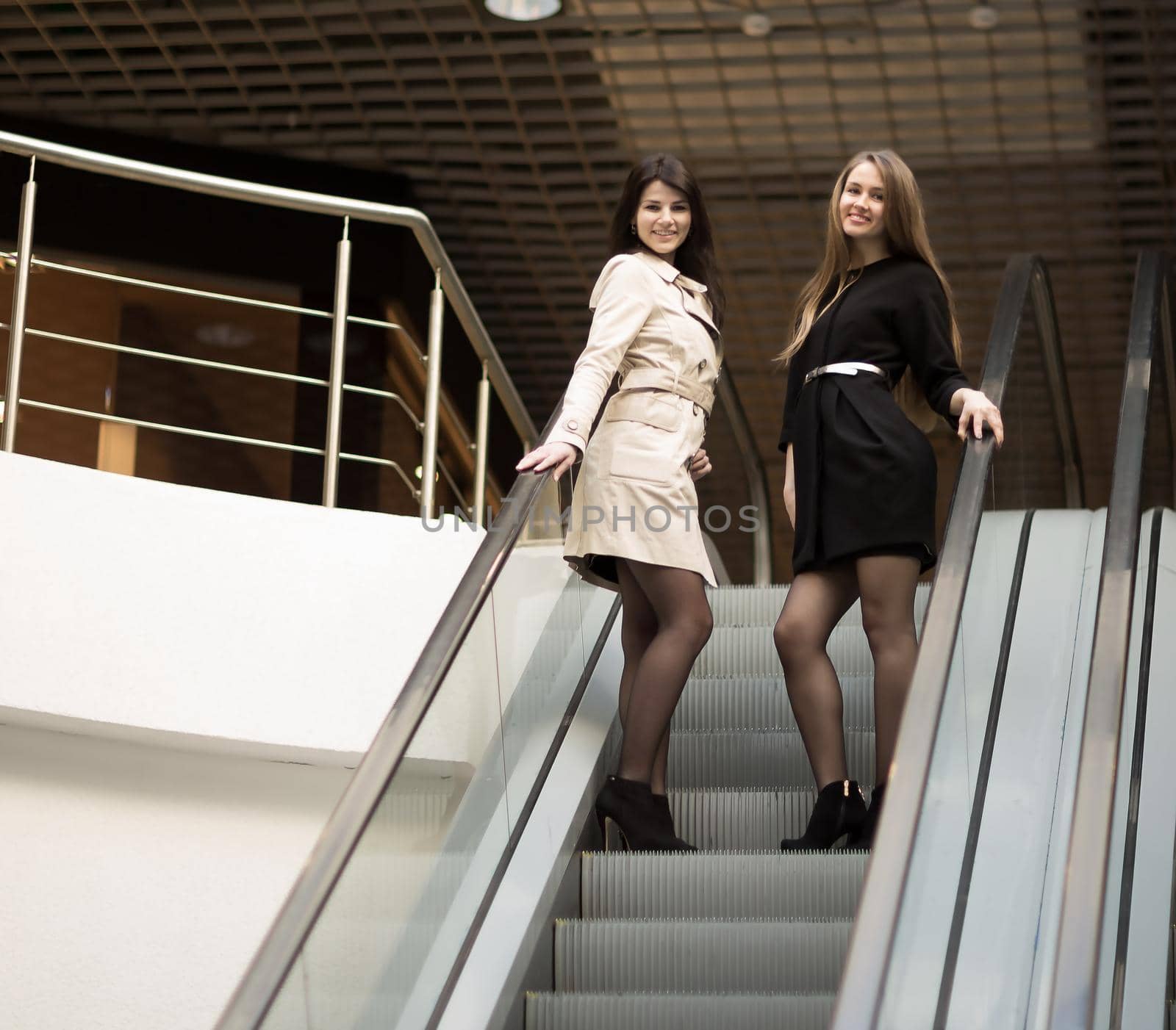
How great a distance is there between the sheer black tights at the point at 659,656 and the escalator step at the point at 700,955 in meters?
0.35

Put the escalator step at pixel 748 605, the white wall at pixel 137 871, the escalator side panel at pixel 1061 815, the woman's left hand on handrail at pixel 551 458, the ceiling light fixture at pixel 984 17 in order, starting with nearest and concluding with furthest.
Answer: the escalator side panel at pixel 1061 815 < the woman's left hand on handrail at pixel 551 458 < the white wall at pixel 137 871 < the escalator step at pixel 748 605 < the ceiling light fixture at pixel 984 17

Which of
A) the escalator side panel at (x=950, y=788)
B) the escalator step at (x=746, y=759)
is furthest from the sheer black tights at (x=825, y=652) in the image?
the escalator step at (x=746, y=759)

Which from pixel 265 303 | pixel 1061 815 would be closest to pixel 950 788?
pixel 1061 815

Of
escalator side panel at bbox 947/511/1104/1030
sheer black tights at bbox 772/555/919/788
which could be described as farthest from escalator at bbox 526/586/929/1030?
escalator side panel at bbox 947/511/1104/1030

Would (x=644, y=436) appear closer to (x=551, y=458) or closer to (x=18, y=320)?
(x=551, y=458)

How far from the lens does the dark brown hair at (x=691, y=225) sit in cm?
363

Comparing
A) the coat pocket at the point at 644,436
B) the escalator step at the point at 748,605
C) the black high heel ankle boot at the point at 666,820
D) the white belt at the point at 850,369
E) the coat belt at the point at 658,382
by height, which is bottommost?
the black high heel ankle boot at the point at 666,820

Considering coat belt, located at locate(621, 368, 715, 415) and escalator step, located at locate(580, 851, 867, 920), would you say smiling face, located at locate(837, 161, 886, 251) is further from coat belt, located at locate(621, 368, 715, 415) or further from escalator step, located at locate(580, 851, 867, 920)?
escalator step, located at locate(580, 851, 867, 920)

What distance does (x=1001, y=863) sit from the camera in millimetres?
2918

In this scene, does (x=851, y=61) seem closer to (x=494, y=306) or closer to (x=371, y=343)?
(x=494, y=306)

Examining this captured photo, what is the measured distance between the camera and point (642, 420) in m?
3.57

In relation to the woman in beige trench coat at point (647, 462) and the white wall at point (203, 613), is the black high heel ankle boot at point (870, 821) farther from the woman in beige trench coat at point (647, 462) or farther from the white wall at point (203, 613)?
the white wall at point (203, 613)

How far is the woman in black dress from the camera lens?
11.0ft

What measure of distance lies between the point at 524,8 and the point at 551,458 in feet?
12.3
